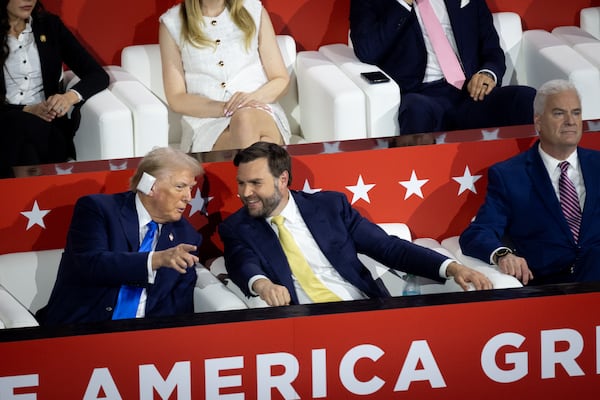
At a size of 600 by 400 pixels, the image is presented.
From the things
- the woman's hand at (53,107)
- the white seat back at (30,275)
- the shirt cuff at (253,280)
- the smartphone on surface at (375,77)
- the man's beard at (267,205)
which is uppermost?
the smartphone on surface at (375,77)

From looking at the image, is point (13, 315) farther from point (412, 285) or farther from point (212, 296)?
point (412, 285)

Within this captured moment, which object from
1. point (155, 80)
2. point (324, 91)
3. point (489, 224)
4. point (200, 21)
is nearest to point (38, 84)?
point (155, 80)

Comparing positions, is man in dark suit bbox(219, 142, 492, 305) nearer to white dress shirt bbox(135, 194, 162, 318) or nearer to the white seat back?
white dress shirt bbox(135, 194, 162, 318)

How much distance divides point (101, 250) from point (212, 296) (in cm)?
40

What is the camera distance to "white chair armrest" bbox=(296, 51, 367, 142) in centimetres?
572

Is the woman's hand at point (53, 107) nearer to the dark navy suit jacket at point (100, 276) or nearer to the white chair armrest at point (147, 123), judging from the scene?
the white chair armrest at point (147, 123)

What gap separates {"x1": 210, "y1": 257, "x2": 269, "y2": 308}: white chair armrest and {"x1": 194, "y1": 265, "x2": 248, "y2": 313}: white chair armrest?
0.31 ft

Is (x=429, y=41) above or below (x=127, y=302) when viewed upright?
above

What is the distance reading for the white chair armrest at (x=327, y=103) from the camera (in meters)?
5.72

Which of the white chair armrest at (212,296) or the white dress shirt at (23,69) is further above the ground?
the white dress shirt at (23,69)

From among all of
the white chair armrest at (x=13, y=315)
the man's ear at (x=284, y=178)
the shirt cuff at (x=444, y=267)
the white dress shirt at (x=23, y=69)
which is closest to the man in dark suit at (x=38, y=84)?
the white dress shirt at (x=23, y=69)

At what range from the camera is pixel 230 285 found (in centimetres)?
465

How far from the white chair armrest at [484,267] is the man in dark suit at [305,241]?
100mm

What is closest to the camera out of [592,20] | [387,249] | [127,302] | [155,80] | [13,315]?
[13,315]
